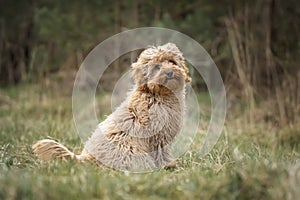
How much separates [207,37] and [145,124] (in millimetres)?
6142

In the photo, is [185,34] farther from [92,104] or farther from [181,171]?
[181,171]

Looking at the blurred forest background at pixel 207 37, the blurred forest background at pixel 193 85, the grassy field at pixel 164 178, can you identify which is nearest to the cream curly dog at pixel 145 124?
the grassy field at pixel 164 178

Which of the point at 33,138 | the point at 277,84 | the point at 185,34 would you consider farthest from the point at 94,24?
the point at 33,138

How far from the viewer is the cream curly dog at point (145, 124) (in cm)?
496

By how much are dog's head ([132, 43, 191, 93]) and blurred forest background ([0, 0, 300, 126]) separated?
3401 mm

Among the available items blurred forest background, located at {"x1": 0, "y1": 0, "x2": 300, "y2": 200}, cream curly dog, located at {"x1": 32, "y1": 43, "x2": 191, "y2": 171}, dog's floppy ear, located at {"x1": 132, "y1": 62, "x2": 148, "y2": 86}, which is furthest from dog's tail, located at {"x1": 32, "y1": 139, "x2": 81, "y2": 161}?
dog's floppy ear, located at {"x1": 132, "y1": 62, "x2": 148, "y2": 86}

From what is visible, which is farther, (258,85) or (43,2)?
(43,2)

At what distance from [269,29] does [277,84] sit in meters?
1.78

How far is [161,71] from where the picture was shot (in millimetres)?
4977

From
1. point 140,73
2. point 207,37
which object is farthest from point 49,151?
point 207,37

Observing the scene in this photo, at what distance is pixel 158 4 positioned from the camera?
11367 millimetres

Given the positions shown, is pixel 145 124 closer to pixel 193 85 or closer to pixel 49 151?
pixel 49 151

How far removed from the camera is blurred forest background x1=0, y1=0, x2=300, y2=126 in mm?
8883

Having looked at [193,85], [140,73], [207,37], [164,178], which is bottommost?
[164,178]
